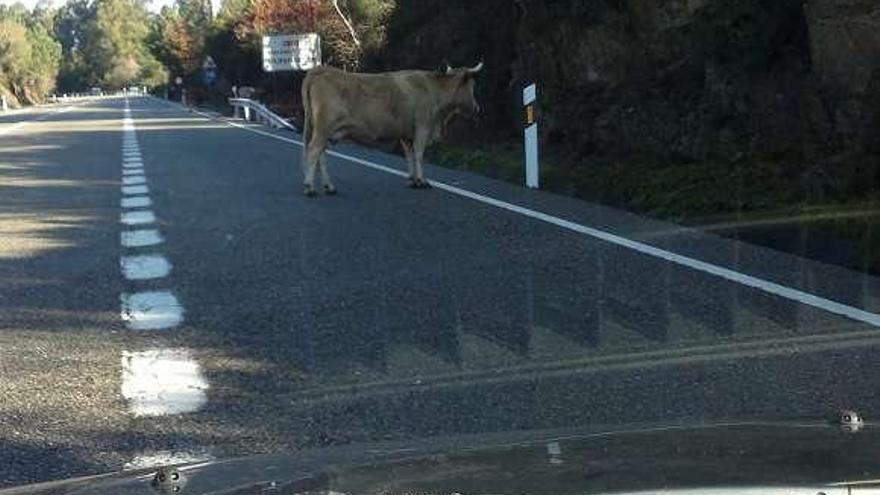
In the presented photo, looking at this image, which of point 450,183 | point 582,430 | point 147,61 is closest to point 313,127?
point 450,183

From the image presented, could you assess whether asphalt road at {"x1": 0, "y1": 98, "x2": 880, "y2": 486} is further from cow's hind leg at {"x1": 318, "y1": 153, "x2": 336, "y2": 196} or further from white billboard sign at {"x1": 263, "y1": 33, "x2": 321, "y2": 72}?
white billboard sign at {"x1": 263, "y1": 33, "x2": 321, "y2": 72}

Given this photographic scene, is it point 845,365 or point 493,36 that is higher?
point 493,36

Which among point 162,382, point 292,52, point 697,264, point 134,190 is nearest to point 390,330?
point 162,382

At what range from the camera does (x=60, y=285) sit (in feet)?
29.7

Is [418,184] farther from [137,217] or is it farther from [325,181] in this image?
[137,217]

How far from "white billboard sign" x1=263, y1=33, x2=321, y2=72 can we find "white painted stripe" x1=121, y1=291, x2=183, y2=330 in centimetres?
2886

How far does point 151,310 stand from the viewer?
807cm

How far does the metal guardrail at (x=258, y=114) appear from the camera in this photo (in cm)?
3828

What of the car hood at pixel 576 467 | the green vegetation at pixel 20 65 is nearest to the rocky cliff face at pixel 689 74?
the car hood at pixel 576 467

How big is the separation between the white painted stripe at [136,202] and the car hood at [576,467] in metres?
11.6

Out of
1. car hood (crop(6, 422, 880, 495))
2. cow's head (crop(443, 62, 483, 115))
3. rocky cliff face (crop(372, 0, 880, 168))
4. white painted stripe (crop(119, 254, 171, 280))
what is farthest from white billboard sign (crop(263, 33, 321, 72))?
car hood (crop(6, 422, 880, 495))

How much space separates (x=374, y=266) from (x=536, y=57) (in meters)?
12.2

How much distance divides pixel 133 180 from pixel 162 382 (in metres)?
12.2

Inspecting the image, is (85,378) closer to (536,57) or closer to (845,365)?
(845,365)
